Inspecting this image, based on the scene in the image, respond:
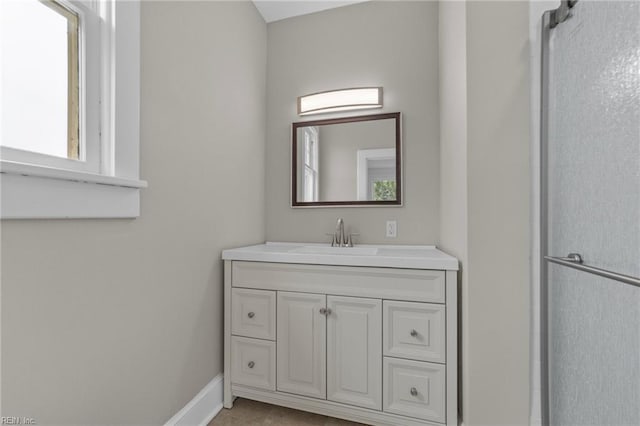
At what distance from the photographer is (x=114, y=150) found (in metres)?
1.01

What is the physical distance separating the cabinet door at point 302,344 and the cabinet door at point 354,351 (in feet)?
0.13

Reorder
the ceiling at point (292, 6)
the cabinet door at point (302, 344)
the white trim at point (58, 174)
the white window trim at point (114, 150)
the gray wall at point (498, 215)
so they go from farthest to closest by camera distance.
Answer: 1. the ceiling at point (292, 6)
2. the cabinet door at point (302, 344)
3. the gray wall at point (498, 215)
4. the white window trim at point (114, 150)
5. the white trim at point (58, 174)

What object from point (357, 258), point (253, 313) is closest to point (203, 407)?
point (253, 313)

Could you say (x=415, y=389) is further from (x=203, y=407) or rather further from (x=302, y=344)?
(x=203, y=407)

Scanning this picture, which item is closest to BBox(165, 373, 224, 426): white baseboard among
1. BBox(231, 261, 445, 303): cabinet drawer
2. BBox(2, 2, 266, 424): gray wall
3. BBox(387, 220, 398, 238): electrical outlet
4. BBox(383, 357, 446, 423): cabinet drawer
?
A: BBox(2, 2, 266, 424): gray wall

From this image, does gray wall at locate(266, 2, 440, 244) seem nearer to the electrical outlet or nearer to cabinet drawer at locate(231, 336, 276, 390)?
the electrical outlet

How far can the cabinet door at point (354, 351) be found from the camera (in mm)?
1372

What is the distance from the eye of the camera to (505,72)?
113cm

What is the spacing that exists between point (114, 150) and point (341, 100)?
1.41 metres

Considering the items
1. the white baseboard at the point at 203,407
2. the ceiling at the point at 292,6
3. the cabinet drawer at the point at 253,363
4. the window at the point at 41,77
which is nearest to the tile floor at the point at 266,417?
the white baseboard at the point at 203,407

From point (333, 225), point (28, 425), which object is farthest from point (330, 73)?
point (28, 425)

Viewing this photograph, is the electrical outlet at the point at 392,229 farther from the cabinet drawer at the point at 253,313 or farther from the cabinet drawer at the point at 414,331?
the cabinet drawer at the point at 253,313

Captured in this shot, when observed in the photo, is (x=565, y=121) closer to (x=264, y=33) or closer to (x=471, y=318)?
(x=471, y=318)

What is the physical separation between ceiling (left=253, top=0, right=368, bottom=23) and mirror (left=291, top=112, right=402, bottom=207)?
0.79m
